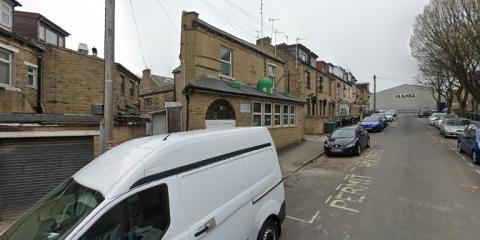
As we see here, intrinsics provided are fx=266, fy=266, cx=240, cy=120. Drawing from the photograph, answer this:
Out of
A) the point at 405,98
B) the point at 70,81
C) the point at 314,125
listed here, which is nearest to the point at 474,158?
the point at 314,125

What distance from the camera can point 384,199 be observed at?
23.2ft

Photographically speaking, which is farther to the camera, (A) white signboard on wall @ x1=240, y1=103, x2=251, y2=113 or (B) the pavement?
(A) white signboard on wall @ x1=240, y1=103, x2=251, y2=113

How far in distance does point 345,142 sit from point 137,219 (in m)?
13.0

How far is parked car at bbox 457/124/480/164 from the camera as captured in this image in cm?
1105

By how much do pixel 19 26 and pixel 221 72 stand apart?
14.2 metres

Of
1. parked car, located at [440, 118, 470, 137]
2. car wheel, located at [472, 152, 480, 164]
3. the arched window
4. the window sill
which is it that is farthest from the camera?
parked car, located at [440, 118, 470, 137]

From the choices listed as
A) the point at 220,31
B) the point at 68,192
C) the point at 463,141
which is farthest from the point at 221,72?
the point at 463,141

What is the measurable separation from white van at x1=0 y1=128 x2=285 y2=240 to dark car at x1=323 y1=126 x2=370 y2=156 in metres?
10.8

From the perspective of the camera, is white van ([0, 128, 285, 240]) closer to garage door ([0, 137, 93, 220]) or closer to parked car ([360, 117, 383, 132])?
garage door ([0, 137, 93, 220])

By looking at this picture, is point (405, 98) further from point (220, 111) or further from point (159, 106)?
point (220, 111)

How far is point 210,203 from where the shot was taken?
3.15 metres

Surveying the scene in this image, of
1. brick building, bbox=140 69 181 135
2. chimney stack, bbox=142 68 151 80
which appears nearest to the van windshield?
brick building, bbox=140 69 181 135

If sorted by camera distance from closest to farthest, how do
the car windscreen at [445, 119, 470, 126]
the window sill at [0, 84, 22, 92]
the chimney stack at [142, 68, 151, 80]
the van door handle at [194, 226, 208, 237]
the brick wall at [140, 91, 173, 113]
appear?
the van door handle at [194, 226, 208, 237] < the window sill at [0, 84, 22, 92] < the car windscreen at [445, 119, 470, 126] < the brick wall at [140, 91, 173, 113] < the chimney stack at [142, 68, 151, 80]

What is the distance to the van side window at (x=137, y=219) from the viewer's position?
228 centimetres
